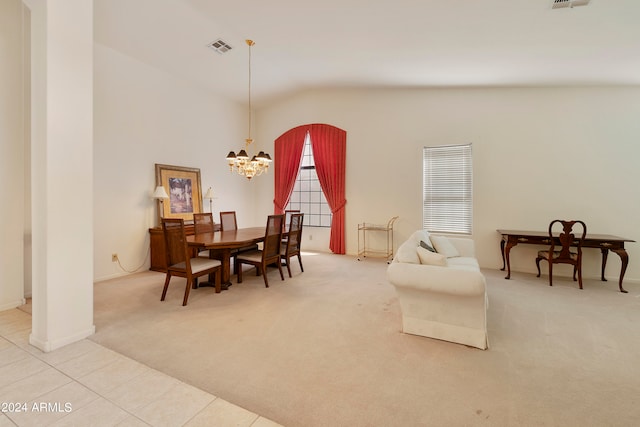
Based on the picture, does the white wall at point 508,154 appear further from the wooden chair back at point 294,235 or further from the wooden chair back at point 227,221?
the wooden chair back at point 227,221

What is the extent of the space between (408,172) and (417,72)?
1790 mm

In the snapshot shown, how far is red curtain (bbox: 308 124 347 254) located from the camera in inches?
236

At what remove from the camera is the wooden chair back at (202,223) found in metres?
4.18

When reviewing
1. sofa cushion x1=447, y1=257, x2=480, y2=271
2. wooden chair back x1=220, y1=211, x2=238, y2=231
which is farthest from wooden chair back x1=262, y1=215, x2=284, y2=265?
sofa cushion x1=447, y1=257, x2=480, y2=271

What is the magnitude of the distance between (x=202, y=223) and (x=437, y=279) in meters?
3.49

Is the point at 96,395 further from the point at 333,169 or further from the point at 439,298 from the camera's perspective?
the point at 333,169

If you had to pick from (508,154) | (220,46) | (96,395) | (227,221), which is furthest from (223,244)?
(508,154)

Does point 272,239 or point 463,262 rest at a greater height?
point 272,239

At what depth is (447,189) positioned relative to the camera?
514cm

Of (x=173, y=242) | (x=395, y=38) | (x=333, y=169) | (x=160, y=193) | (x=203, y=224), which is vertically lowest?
(x=173, y=242)

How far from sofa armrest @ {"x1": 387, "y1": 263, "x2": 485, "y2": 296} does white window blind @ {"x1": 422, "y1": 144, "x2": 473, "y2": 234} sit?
10.2ft

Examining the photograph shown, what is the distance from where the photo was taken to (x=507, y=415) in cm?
151

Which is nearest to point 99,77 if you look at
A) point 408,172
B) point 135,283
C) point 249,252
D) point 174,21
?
point 174,21

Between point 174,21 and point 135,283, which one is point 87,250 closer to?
point 135,283
